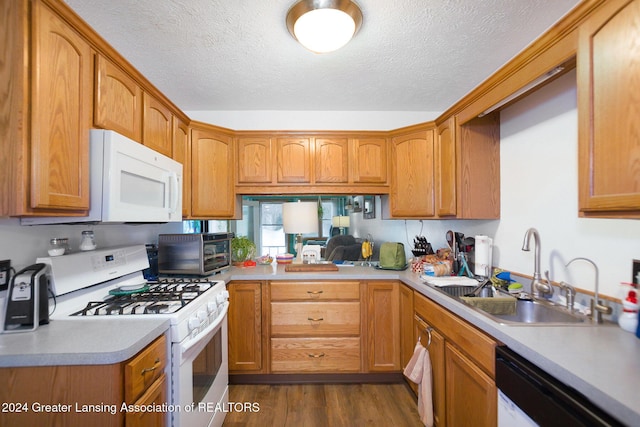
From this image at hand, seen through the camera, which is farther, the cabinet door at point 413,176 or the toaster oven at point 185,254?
the cabinet door at point 413,176

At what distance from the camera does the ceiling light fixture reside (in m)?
1.34

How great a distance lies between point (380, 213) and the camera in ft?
9.30

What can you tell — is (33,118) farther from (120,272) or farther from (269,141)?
(269,141)

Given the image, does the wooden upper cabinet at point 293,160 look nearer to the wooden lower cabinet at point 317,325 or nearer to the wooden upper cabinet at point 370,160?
the wooden upper cabinet at point 370,160

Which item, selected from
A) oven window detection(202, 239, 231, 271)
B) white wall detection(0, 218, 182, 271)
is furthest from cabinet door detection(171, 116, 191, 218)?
white wall detection(0, 218, 182, 271)

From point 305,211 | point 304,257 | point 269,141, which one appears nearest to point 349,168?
point 305,211

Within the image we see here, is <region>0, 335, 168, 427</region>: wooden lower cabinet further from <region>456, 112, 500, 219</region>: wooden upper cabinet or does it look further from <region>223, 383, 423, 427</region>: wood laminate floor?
<region>456, 112, 500, 219</region>: wooden upper cabinet

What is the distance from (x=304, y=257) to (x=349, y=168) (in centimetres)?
94

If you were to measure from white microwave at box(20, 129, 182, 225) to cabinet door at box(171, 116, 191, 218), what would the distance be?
1.92 feet

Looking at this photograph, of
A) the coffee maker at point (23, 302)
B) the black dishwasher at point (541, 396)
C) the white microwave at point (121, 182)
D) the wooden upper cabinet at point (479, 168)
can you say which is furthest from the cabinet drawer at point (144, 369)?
the wooden upper cabinet at point (479, 168)

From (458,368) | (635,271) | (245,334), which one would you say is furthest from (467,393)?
(245,334)

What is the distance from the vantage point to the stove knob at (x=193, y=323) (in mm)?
1304

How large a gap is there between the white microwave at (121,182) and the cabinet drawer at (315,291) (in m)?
1.04

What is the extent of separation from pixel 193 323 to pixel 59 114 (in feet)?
3.38
